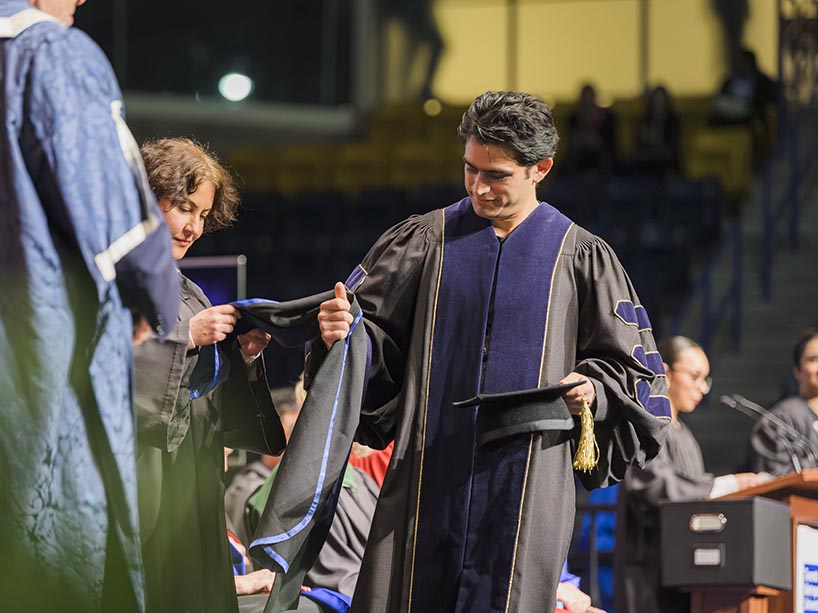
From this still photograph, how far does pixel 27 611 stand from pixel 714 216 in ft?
29.5

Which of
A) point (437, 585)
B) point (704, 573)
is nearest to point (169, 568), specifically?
point (437, 585)

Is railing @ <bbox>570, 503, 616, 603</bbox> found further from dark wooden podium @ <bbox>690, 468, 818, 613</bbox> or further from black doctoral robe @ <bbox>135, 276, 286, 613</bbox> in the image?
black doctoral robe @ <bbox>135, 276, 286, 613</bbox>

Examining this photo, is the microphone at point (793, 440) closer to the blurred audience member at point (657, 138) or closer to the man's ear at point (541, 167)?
the man's ear at point (541, 167)

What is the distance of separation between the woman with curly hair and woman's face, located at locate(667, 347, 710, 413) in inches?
115

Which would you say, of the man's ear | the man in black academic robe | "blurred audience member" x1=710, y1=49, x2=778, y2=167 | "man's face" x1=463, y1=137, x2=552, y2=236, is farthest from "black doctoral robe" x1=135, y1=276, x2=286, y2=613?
"blurred audience member" x1=710, y1=49, x2=778, y2=167

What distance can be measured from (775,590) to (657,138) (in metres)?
7.03

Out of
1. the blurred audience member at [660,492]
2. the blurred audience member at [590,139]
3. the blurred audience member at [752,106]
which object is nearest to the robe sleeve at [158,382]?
the blurred audience member at [660,492]

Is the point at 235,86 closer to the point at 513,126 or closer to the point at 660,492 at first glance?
the point at 660,492

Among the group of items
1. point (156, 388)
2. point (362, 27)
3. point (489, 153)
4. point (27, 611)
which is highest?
point (362, 27)

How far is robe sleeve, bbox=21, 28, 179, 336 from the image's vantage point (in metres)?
2.47

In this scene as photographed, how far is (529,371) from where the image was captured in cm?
335

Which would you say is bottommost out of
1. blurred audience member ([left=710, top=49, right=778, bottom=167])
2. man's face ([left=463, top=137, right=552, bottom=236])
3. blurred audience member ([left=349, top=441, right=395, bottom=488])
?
blurred audience member ([left=349, top=441, right=395, bottom=488])

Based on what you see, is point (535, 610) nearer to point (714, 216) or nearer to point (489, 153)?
point (489, 153)

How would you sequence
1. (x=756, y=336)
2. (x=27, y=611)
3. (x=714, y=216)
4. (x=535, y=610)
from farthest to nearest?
(x=714, y=216)
(x=756, y=336)
(x=535, y=610)
(x=27, y=611)
